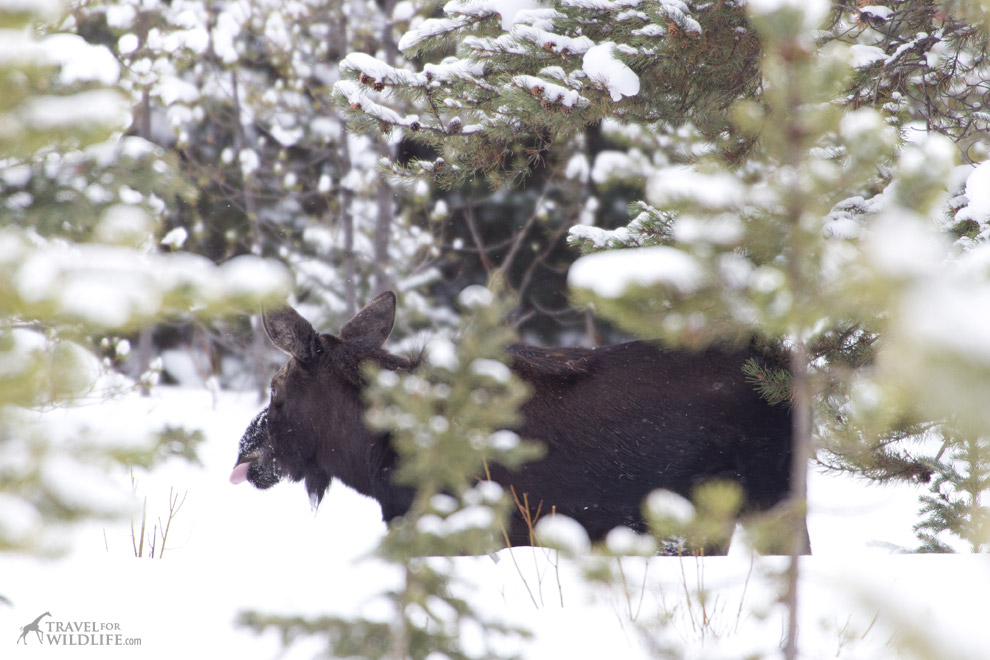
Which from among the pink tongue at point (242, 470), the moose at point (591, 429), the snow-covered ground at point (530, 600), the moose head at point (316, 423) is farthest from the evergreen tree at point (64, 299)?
the pink tongue at point (242, 470)

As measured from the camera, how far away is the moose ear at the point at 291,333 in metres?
4.58

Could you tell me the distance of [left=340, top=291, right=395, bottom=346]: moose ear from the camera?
505cm

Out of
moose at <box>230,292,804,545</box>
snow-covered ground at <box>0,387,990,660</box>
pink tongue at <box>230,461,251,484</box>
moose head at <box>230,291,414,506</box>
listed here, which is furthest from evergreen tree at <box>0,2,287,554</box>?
pink tongue at <box>230,461,251,484</box>

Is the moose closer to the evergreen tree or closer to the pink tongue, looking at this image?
the pink tongue

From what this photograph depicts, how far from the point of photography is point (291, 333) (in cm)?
469

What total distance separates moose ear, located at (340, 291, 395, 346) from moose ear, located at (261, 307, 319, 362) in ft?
0.82

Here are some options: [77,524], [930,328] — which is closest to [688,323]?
[930,328]

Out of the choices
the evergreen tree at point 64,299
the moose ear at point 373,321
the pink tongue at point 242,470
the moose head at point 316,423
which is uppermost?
the evergreen tree at point 64,299

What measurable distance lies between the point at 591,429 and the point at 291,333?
1780 millimetres

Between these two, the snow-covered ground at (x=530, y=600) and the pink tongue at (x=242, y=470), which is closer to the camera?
the snow-covered ground at (x=530, y=600)

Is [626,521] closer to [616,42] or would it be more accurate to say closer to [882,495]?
[616,42]

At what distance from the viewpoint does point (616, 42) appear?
443cm

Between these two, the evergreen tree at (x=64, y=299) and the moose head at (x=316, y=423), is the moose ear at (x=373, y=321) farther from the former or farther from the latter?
the evergreen tree at (x=64, y=299)

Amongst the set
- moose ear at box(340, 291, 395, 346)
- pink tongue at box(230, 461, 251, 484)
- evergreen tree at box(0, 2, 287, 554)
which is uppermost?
evergreen tree at box(0, 2, 287, 554)
